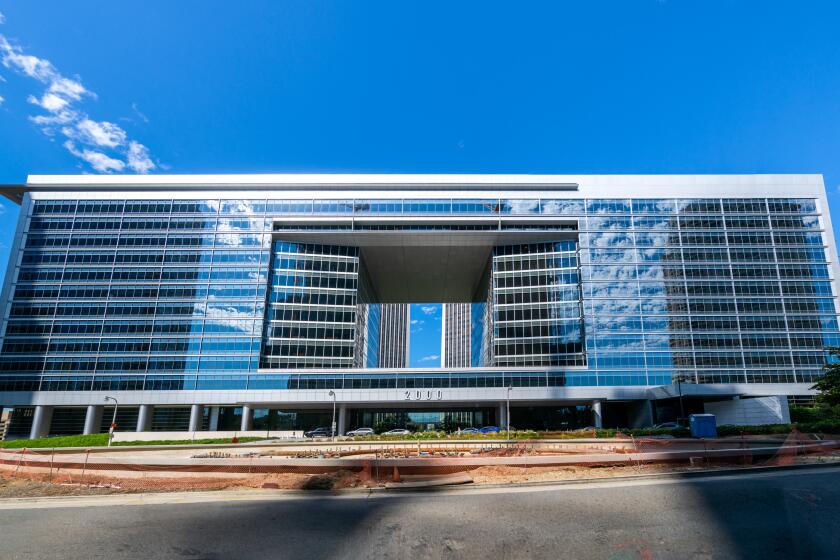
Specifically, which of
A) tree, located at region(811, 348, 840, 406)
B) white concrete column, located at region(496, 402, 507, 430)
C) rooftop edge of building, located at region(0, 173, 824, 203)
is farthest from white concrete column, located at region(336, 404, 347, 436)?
tree, located at region(811, 348, 840, 406)

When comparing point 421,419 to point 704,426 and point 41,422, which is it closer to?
point 704,426

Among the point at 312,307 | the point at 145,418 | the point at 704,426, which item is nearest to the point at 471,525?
the point at 704,426

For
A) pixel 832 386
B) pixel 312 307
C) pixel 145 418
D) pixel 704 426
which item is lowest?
pixel 145 418

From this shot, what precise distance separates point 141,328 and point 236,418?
18.8 metres

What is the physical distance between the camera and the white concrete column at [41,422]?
223ft

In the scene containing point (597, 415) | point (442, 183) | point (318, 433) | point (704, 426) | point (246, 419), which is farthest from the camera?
point (442, 183)

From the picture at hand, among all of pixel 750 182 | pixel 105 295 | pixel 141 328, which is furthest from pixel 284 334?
pixel 750 182

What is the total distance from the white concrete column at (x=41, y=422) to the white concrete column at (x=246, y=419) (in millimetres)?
27072

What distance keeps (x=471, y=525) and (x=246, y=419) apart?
64.8 m

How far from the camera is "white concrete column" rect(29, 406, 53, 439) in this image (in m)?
67.9

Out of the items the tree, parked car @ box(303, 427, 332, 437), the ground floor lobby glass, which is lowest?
parked car @ box(303, 427, 332, 437)

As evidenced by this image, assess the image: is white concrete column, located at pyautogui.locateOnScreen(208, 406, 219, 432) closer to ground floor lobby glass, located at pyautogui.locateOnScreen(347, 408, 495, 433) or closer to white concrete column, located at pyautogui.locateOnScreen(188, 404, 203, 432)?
white concrete column, located at pyautogui.locateOnScreen(188, 404, 203, 432)

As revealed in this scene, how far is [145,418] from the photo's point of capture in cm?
6825

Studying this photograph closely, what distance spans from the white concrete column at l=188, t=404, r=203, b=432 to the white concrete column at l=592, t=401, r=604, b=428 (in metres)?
54.7
